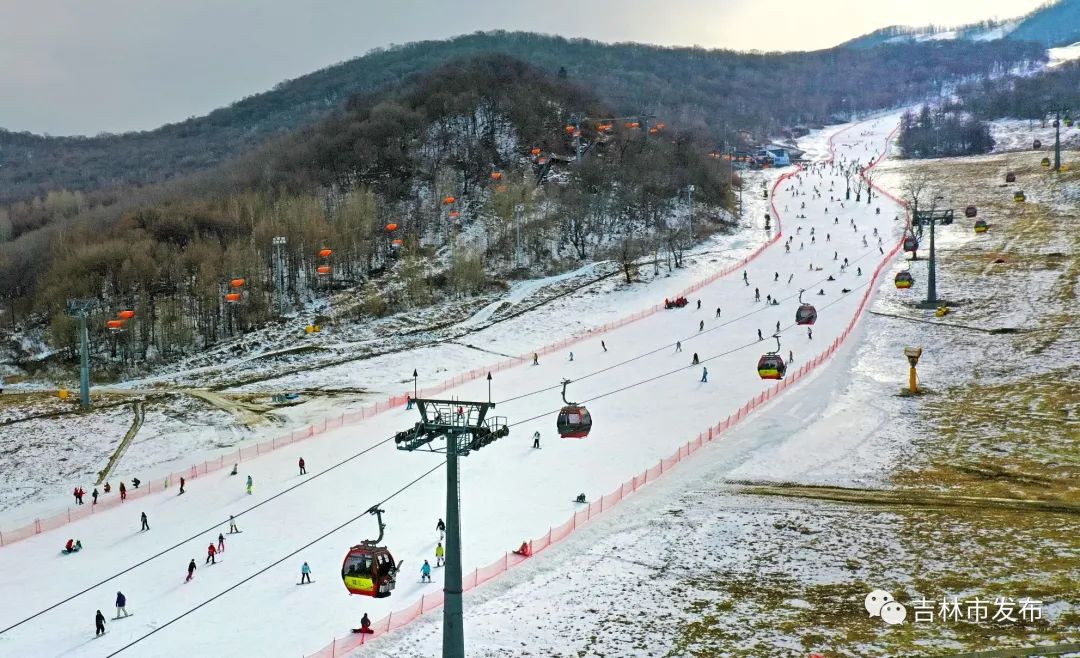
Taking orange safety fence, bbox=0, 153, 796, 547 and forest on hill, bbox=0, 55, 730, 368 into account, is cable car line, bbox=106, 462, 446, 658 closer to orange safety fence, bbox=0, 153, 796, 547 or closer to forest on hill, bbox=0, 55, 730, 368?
orange safety fence, bbox=0, 153, 796, 547

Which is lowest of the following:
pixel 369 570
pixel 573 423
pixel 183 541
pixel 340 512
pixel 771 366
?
pixel 183 541

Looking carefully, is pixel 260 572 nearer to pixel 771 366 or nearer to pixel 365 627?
pixel 365 627

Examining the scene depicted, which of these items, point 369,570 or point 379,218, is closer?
point 369,570

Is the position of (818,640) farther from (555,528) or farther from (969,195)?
(969,195)

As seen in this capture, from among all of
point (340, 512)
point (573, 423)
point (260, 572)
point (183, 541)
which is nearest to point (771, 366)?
point (573, 423)

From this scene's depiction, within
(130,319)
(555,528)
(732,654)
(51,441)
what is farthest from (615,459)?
(130,319)

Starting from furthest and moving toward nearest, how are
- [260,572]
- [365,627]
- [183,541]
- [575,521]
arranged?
[183,541]
[575,521]
[260,572]
[365,627]

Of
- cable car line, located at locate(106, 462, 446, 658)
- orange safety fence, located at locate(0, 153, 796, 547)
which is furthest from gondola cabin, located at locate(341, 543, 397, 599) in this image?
orange safety fence, located at locate(0, 153, 796, 547)

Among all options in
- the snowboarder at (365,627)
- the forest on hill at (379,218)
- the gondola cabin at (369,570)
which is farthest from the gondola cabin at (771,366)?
the forest on hill at (379,218)
